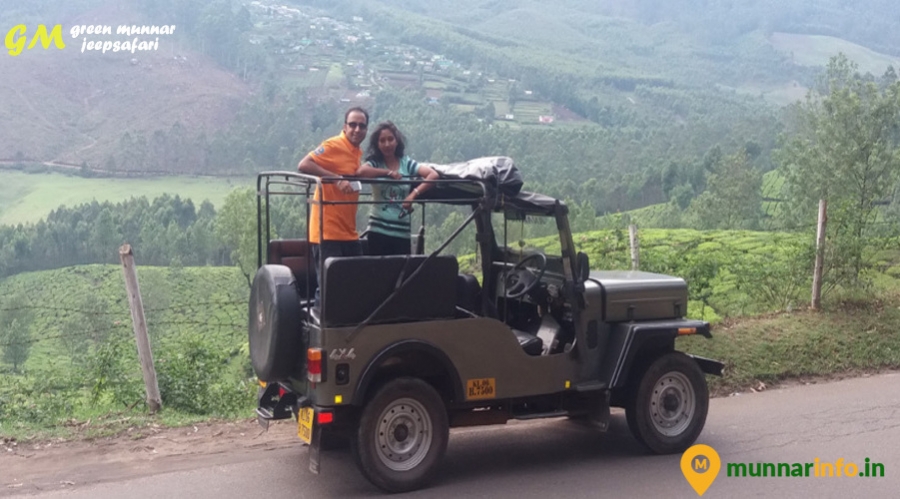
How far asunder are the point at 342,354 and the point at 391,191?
137 centimetres

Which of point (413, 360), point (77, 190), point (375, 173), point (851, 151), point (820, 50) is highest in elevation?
point (820, 50)

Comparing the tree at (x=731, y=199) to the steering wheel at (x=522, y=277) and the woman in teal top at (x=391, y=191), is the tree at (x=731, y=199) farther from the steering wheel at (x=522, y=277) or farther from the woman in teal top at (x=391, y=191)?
the woman in teal top at (x=391, y=191)

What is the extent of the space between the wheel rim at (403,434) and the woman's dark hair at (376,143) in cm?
183

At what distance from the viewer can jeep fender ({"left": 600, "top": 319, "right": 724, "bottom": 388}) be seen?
6.72 m

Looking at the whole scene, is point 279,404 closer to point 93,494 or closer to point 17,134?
point 93,494

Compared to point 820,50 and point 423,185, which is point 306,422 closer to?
point 423,185

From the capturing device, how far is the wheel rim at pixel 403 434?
19.5ft

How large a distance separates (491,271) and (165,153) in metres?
76.7

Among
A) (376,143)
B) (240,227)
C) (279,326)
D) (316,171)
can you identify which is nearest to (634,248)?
(376,143)

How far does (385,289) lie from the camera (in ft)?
19.2

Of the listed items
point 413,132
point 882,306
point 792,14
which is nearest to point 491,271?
point 882,306

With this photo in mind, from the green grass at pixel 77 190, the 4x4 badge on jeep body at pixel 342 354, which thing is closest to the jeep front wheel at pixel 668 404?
the 4x4 badge on jeep body at pixel 342 354

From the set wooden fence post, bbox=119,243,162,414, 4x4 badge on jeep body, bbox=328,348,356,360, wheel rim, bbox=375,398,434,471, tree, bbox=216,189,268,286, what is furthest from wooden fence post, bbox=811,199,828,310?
tree, bbox=216,189,268,286

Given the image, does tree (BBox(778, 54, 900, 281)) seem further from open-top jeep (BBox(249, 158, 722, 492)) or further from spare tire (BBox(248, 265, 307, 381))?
spare tire (BBox(248, 265, 307, 381))
